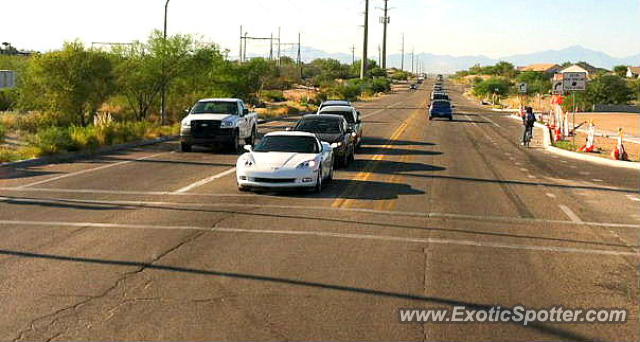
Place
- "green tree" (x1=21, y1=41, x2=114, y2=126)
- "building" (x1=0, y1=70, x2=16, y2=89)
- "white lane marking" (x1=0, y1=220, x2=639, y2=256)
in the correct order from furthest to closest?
"green tree" (x1=21, y1=41, x2=114, y2=126)
"building" (x1=0, y1=70, x2=16, y2=89)
"white lane marking" (x1=0, y1=220, x2=639, y2=256)

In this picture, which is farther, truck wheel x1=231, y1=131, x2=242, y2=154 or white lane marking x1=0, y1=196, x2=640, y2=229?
truck wheel x1=231, y1=131, x2=242, y2=154

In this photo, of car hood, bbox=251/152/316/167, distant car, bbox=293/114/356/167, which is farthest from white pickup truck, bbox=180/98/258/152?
car hood, bbox=251/152/316/167

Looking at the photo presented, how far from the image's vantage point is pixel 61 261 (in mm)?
9742

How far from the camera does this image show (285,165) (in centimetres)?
1636

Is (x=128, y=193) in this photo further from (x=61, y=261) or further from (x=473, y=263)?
(x=473, y=263)

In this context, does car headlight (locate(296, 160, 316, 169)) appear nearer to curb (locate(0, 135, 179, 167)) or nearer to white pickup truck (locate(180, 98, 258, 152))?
curb (locate(0, 135, 179, 167))

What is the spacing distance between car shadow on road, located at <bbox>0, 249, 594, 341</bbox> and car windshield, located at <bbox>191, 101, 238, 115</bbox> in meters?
18.2

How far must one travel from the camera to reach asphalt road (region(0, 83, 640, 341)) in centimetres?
729

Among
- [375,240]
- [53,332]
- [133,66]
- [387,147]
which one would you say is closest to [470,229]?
[375,240]

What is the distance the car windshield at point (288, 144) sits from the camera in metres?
17.7

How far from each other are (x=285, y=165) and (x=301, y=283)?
7733 millimetres

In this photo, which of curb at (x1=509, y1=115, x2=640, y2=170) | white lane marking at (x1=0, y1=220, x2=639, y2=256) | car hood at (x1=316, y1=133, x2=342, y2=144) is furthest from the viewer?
curb at (x1=509, y1=115, x2=640, y2=170)

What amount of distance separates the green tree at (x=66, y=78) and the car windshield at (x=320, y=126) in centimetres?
1424

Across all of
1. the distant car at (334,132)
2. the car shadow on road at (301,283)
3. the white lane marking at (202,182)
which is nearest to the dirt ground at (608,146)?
the distant car at (334,132)
